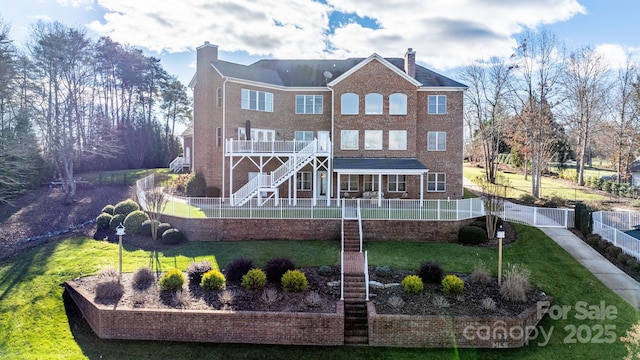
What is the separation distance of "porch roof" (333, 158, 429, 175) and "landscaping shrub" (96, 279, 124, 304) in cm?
1407

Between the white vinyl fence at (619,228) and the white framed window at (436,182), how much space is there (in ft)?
31.9

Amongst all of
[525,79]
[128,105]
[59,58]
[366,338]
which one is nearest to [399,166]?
[366,338]

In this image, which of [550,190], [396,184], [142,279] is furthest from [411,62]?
[142,279]

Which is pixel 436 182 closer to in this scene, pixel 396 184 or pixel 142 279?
pixel 396 184

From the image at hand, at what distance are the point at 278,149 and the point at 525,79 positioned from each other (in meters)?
23.3

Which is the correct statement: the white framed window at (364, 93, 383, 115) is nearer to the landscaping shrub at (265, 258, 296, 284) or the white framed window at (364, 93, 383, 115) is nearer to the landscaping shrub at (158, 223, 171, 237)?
the landscaping shrub at (158, 223, 171, 237)

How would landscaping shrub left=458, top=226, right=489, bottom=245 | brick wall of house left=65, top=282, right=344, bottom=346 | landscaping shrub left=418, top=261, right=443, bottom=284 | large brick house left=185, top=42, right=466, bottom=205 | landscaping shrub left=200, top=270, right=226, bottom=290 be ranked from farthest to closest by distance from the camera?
large brick house left=185, top=42, right=466, bottom=205
landscaping shrub left=458, top=226, right=489, bottom=245
landscaping shrub left=418, top=261, right=443, bottom=284
landscaping shrub left=200, top=270, right=226, bottom=290
brick wall of house left=65, top=282, right=344, bottom=346

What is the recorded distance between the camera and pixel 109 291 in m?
13.0

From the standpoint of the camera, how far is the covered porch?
23562 mm

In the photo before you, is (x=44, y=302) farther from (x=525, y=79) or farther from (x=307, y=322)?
(x=525, y=79)

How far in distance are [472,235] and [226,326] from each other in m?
12.9

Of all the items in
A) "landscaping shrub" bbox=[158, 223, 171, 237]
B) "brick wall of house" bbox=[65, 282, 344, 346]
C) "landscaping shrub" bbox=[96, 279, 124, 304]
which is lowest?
"brick wall of house" bbox=[65, 282, 344, 346]

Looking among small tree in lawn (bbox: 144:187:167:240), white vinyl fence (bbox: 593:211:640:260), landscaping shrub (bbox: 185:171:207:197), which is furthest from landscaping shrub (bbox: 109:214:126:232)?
white vinyl fence (bbox: 593:211:640:260)

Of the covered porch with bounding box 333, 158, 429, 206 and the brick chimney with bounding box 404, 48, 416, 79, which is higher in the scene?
the brick chimney with bounding box 404, 48, 416, 79
